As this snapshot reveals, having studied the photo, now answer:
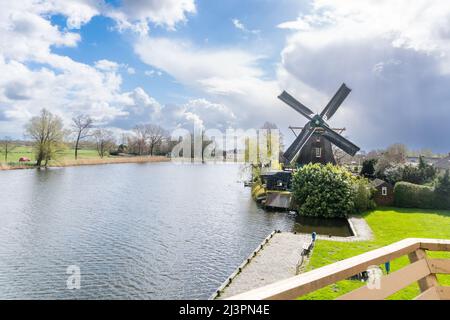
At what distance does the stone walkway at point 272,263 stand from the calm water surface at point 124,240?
85 centimetres

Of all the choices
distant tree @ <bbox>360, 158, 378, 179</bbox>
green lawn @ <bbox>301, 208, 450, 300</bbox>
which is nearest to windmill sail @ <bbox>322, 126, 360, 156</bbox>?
green lawn @ <bbox>301, 208, 450, 300</bbox>

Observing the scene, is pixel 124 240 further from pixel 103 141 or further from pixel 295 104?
pixel 103 141

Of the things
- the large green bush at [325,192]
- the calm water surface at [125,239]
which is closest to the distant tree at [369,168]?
the large green bush at [325,192]

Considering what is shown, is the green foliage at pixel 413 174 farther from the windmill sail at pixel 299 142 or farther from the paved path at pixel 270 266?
the paved path at pixel 270 266

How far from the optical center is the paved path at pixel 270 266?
1292 cm

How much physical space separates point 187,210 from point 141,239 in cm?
884

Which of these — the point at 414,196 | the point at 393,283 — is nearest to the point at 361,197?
the point at 414,196

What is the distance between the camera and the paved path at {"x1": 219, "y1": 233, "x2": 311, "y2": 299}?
1292 centimetres

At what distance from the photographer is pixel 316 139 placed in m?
36.5

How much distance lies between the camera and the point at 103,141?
90438 mm

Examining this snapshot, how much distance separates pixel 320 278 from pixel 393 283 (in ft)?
2.77

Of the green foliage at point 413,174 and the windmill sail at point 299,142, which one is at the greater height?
the windmill sail at point 299,142
